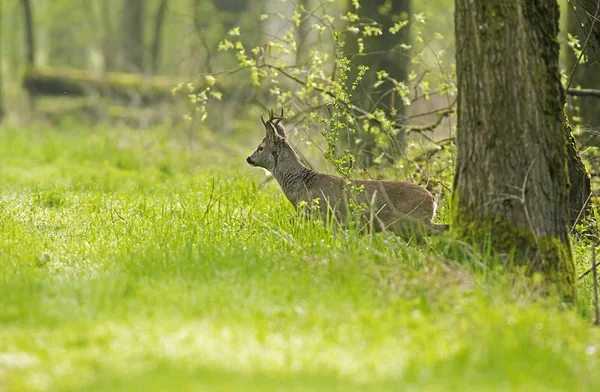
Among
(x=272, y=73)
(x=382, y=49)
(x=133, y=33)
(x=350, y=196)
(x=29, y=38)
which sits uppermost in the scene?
(x=133, y=33)

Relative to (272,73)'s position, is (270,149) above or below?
below

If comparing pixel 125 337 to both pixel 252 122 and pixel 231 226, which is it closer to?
pixel 231 226

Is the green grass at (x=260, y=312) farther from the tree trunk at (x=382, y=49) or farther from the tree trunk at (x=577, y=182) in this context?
Answer: the tree trunk at (x=382, y=49)

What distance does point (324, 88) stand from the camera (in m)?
10.3

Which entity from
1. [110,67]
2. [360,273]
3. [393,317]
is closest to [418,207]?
[360,273]

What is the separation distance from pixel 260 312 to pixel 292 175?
12.5ft

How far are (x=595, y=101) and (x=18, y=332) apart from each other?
907cm

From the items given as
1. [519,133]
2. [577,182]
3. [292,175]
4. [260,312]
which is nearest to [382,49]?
[292,175]

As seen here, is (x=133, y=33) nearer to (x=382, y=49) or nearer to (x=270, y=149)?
(x=382, y=49)

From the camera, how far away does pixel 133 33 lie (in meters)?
28.6

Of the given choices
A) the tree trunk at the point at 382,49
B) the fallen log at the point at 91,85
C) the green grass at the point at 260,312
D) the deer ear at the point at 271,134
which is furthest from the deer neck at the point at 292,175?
the fallen log at the point at 91,85

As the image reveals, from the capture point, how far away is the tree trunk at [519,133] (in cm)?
660

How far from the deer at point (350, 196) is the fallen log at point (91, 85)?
41.8 feet

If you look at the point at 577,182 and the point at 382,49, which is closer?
the point at 577,182
